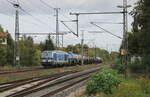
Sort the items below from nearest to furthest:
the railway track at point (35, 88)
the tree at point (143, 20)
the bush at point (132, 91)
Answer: the bush at point (132, 91), the railway track at point (35, 88), the tree at point (143, 20)

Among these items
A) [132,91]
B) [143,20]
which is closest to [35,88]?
[132,91]

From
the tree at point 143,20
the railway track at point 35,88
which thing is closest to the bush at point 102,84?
the railway track at point 35,88

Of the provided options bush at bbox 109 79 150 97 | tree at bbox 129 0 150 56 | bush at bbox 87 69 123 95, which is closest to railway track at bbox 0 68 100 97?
bush at bbox 87 69 123 95

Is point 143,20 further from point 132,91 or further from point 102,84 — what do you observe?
point 132,91

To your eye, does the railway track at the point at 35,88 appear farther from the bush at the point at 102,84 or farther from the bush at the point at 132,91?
the bush at the point at 132,91

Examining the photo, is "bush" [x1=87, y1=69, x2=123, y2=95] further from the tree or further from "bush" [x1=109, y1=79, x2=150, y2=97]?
the tree

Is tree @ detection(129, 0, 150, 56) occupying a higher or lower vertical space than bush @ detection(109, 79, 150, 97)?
higher

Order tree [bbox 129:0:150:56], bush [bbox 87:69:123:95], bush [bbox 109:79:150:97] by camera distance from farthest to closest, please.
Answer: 1. tree [bbox 129:0:150:56]
2. bush [bbox 87:69:123:95]
3. bush [bbox 109:79:150:97]

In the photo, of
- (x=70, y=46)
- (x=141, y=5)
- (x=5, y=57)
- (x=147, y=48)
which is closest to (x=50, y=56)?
(x=5, y=57)

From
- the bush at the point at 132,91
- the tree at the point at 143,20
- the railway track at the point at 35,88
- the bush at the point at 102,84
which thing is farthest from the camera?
the tree at the point at 143,20

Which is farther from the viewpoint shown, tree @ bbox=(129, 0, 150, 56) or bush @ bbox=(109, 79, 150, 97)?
tree @ bbox=(129, 0, 150, 56)

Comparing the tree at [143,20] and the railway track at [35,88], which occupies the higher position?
the tree at [143,20]

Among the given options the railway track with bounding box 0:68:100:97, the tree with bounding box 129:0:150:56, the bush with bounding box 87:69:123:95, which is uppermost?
the tree with bounding box 129:0:150:56

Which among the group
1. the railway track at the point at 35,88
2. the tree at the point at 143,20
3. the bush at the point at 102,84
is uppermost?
the tree at the point at 143,20
